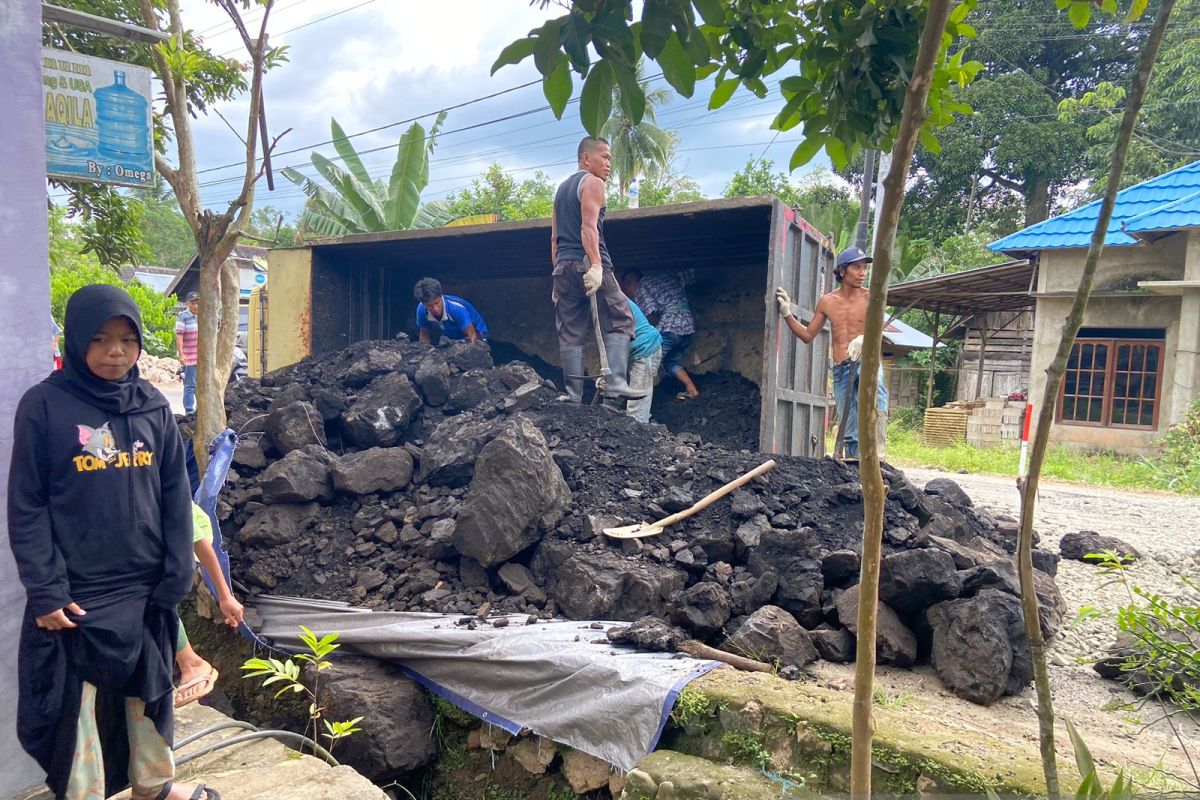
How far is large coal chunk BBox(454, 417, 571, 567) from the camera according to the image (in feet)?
12.9

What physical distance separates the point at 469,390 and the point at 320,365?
181 centimetres

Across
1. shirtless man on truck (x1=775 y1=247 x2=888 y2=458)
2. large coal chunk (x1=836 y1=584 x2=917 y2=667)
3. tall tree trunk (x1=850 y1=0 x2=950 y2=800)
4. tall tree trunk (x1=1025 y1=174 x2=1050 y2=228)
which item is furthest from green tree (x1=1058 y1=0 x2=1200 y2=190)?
tall tree trunk (x1=850 y1=0 x2=950 y2=800)

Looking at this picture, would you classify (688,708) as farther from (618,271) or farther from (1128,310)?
(1128,310)

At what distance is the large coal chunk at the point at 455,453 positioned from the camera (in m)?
4.72

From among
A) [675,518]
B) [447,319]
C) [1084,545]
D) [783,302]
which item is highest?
[783,302]

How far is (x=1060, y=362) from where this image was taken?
1.37m

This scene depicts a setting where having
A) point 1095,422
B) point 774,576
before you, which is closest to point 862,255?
point 774,576

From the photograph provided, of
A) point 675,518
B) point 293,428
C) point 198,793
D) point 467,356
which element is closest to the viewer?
point 198,793

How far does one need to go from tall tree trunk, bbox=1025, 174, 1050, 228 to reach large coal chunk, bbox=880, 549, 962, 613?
22.1 metres

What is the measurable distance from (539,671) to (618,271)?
5.39 m

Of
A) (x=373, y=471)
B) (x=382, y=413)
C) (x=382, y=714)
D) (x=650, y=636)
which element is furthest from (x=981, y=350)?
(x=382, y=714)

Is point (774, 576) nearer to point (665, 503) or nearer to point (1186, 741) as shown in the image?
point (665, 503)

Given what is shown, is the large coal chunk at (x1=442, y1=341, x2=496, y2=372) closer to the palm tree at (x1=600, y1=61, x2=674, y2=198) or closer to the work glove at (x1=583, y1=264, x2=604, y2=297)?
the work glove at (x1=583, y1=264, x2=604, y2=297)

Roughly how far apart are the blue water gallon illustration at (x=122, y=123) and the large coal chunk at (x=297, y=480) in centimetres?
191
